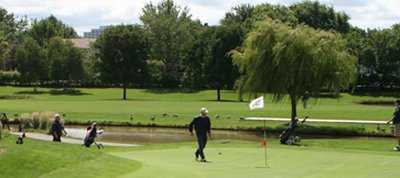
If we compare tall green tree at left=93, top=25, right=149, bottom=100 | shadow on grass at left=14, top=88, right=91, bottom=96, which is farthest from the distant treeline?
shadow on grass at left=14, top=88, right=91, bottom=96

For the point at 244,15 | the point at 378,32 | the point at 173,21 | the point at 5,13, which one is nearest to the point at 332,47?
the point at 378,32

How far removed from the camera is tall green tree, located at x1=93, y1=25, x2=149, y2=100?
4026 inches

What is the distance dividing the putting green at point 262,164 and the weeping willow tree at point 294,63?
25071 mm

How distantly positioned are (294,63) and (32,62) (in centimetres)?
6720

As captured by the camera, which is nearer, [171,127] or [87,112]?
[171,127]

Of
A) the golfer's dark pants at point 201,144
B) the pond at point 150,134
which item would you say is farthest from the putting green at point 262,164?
the pond at point 150,134

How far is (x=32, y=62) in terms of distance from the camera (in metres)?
112

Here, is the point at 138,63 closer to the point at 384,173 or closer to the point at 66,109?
the point at 66,109

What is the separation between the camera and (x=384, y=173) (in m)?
20.6

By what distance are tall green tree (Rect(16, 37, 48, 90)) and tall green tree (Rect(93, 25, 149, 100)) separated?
11993mm

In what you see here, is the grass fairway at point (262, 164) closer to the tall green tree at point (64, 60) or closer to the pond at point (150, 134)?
the pond at point (150, 134)

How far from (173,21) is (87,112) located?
61366 mm

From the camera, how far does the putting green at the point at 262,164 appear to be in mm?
20375

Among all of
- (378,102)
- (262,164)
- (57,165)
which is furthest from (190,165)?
(378,102)
